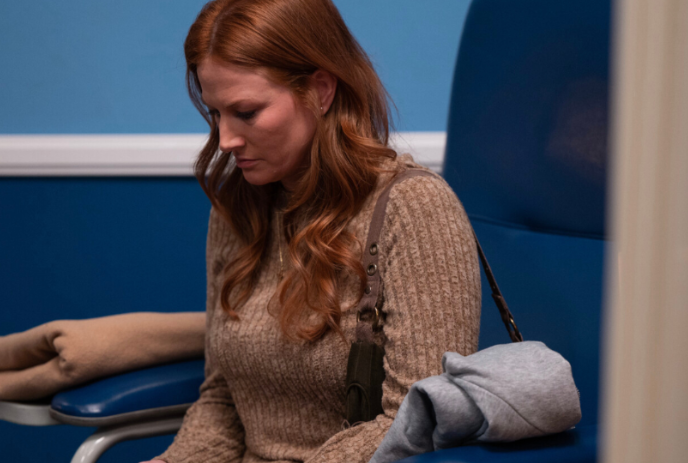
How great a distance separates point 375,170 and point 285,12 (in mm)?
226

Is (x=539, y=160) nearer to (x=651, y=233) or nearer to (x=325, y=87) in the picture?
(x=325, y=87)

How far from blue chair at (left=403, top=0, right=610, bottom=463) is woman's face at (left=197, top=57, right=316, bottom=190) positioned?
0.86ft

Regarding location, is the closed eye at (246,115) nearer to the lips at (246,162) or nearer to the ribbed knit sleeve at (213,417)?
the lips at (246,162)

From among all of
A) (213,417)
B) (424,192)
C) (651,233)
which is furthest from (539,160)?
(651,233)

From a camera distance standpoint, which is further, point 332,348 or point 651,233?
point 332,348

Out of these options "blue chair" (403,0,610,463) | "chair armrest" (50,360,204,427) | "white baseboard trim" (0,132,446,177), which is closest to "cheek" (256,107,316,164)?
Result: "blue chair" (403,0,610,463)

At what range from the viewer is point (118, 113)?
59.9 inches

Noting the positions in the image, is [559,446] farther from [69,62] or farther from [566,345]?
[69,62]

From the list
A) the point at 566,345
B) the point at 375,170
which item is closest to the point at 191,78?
the point at 375,170

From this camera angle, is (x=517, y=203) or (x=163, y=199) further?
(x=163, y=199)

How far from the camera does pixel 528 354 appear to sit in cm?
53

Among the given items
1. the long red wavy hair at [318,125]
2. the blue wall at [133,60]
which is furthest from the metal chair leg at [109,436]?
the blue wall at [133,60]

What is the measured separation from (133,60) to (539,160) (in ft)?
3.34

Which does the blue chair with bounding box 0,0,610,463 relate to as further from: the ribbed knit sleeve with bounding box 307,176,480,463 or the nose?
the nose
